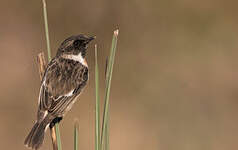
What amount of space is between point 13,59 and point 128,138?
2.35 metres

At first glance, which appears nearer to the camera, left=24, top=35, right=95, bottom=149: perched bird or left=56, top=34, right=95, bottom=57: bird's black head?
left=24, top=35, right=95, bottom=149: perched bird

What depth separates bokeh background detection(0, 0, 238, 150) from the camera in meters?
8.48

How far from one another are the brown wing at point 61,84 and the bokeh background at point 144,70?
258cm

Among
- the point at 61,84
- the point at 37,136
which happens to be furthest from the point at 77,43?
the point at 37,136

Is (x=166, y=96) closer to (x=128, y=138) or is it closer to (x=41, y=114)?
(x=128, y=138)

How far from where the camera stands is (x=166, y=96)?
8.86 metres

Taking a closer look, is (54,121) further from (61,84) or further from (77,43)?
(77,43)

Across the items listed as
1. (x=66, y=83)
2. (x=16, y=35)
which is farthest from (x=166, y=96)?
(x=66, y=83)

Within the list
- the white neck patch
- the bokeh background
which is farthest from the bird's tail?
the bokeh background

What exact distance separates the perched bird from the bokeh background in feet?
8.43

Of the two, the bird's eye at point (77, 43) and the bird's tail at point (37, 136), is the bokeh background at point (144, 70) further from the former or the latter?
the bird's tail at point (37, 136)

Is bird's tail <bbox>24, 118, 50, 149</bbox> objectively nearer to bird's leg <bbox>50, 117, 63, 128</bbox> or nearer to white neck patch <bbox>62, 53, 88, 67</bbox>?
bird's leg <bbox>50, 117, 63, 128</bbox>

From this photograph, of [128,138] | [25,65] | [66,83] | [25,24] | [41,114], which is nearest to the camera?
[41,114]

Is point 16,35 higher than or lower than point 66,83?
higher
